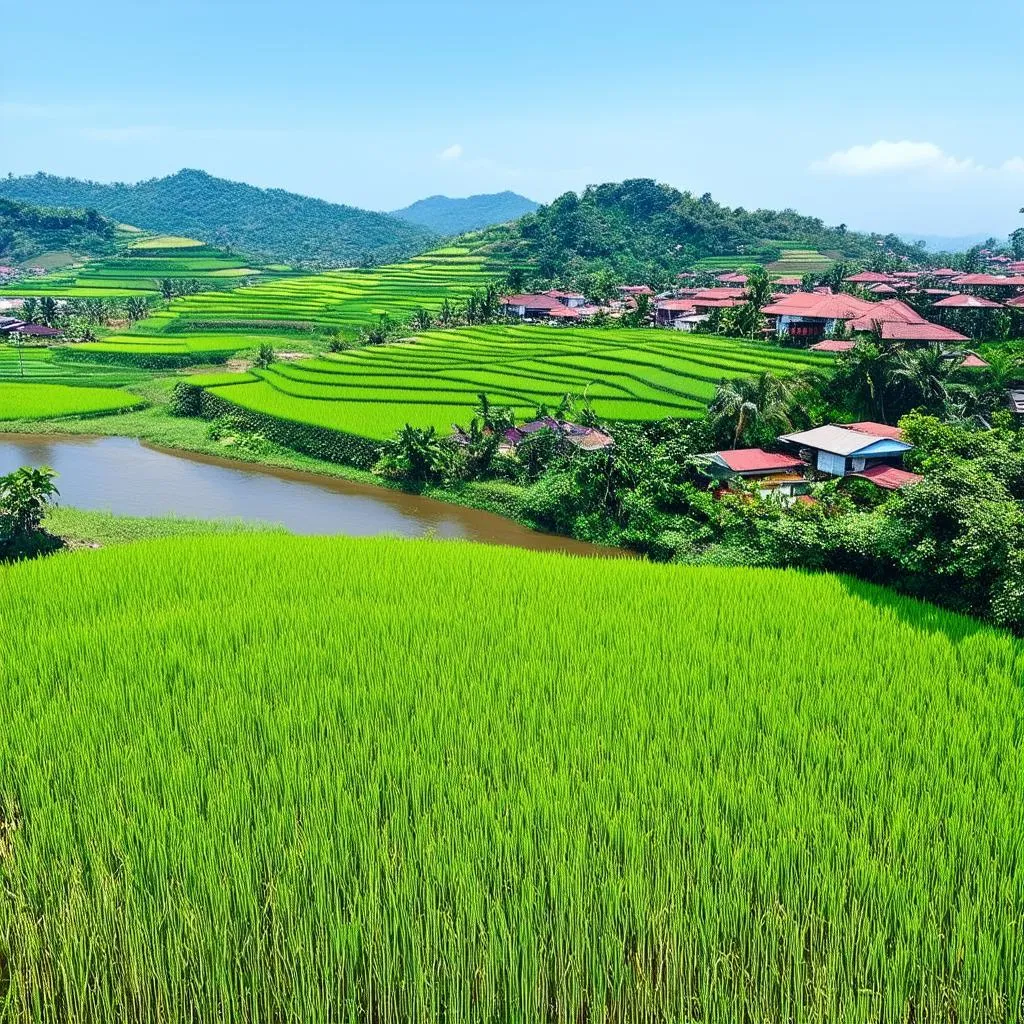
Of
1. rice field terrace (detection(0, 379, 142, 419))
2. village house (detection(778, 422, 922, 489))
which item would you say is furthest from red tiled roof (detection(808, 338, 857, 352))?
rice field terrace (detection(0, 379, 142, 419))

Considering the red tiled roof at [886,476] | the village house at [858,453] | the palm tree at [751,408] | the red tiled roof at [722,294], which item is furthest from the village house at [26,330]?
the red tiled roof at [886,476]

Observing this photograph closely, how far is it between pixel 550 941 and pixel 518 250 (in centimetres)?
5736

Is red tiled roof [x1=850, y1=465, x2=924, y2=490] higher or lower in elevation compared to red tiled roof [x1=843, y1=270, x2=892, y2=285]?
lower

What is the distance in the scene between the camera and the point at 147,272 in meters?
61.3

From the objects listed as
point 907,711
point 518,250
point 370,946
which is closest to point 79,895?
point 370,946

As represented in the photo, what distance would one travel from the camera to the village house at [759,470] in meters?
14.8

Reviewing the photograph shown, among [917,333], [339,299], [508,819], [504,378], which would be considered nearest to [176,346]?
[339,299]

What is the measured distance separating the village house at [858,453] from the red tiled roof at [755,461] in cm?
43

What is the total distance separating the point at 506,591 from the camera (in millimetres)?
8906

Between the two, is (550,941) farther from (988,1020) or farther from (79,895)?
(79,895)

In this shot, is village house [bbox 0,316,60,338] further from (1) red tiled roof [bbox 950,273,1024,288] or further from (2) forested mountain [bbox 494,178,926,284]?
(1) red tiled roof [bbox 950,273,1024,288]

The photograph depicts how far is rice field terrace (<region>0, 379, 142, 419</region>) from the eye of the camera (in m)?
25.2

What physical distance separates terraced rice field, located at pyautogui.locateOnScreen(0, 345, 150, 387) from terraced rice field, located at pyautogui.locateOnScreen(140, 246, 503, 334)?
648 centimetres

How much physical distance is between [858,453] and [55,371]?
2982cm
